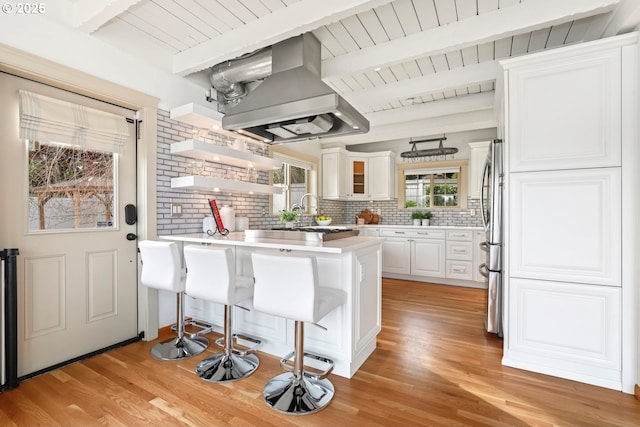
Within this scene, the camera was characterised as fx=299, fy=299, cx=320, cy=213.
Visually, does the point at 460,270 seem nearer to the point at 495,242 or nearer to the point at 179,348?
the point at 495,242

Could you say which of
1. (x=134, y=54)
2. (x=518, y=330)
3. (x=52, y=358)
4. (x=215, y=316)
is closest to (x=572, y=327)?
(x=518, y=330)

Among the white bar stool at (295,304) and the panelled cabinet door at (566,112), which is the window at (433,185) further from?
the white bar stool at (295,304)

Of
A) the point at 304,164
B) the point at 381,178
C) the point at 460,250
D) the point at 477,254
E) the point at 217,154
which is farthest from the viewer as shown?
the point at 381,178

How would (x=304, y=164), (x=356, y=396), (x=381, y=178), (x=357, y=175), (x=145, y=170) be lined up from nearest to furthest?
(x=356, y=396), (x=145, y=170), (x=304, y=164), (x=381, y=178), (x=357, y=175)

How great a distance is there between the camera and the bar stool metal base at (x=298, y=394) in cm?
177

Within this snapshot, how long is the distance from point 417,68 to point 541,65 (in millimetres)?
1355

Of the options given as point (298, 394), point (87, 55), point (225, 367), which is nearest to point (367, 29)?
point (87, 55)

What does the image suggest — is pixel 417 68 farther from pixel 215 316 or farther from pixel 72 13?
pixel 215 316

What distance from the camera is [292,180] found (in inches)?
198

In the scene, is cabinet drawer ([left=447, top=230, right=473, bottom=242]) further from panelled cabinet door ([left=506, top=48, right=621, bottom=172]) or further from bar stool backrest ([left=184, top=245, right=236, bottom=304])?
bar stool backrest ([left=184, top=245, right=236, bottom=304])

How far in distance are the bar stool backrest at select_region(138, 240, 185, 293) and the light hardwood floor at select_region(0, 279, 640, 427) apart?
2.01 ft

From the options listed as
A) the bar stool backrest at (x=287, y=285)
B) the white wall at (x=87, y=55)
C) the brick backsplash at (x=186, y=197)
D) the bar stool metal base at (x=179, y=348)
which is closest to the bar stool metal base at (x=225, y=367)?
the bar stool metal base at (x=179, y=348)

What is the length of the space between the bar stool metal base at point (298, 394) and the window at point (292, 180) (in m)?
2.64

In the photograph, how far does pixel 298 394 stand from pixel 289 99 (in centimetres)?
208
